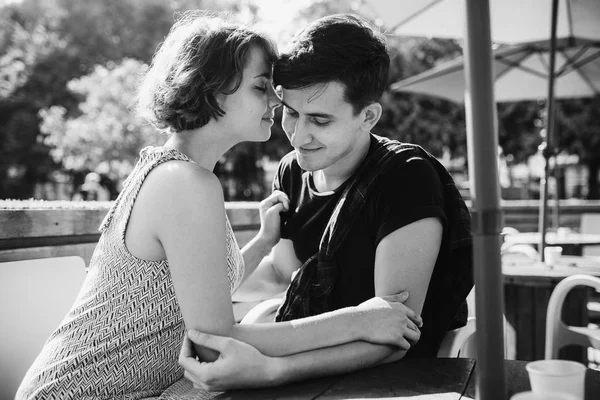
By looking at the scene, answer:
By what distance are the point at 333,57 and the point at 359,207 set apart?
Result: 568 mm

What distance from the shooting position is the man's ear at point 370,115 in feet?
7.74

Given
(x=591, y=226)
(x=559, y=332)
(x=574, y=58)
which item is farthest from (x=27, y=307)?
(x=591, y=226)

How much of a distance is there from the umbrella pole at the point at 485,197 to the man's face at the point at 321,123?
1231 mm

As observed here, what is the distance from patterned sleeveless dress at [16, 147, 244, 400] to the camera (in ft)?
5.98

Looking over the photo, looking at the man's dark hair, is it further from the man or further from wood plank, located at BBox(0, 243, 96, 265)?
wood plank, located at BBox(0, 243, 96, 265)

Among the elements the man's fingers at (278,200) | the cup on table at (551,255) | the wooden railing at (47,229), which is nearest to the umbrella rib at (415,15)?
the cup on table at (551,255)

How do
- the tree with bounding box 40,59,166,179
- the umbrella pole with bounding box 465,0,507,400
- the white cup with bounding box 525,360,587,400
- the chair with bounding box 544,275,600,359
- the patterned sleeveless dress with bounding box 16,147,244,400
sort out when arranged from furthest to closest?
the tree with bounding box 40,59,166,179 → the chair with bounding box 544,275,600,359 → the patterned sleeveless dress with bounding box 16,147,244,400 → the white cup with bounding box 525,360,587,400 → the umbrella pole with bounding box 465,0,507,400

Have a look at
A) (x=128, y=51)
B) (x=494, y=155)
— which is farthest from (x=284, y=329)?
(x=128, y=51)

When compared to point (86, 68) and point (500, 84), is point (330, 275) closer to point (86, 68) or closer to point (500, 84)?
point (500, 84)

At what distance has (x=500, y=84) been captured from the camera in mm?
7309

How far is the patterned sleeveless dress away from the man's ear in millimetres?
794

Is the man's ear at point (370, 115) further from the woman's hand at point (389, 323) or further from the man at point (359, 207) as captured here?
the woman's hand at point (389, 323)

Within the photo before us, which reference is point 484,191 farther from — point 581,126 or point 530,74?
point 581,126

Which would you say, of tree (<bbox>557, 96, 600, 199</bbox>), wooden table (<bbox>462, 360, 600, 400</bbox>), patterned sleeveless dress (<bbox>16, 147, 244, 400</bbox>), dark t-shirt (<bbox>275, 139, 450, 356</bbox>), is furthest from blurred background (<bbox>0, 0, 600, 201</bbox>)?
wooden table (<bbox>462, 360, 600, 400</bbox>)
